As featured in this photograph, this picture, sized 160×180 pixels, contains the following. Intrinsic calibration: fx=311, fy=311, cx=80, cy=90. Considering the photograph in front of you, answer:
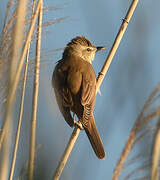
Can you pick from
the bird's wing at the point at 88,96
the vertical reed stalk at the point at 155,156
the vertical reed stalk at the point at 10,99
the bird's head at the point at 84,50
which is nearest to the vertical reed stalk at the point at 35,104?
the vertical reed stalk at the point at 10,99

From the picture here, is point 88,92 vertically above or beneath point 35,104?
above

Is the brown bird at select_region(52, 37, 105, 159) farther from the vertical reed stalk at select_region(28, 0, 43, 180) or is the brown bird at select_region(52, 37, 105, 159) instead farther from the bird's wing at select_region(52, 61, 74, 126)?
the vertical reed stalk at select_region(28, 0, 43, 180)

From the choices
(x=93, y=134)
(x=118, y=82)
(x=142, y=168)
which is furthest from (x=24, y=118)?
(x=93, y=134)

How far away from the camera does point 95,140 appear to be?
3047 mm

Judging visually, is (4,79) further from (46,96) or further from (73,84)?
(73,84)

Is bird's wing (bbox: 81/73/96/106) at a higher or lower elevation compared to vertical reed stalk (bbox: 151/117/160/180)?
higher

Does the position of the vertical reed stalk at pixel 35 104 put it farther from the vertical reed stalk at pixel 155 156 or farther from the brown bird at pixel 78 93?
the brown bird at pixel 78 93

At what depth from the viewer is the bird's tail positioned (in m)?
2.92

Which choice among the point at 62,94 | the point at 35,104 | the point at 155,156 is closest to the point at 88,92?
the point at 62,94

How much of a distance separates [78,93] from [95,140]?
61 centimetres

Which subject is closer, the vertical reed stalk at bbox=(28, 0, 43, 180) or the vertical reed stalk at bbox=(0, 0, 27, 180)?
the vertical reed stalk at bbox=(0, 0, 27, 180)

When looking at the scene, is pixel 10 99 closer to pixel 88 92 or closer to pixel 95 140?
pixel 95 140

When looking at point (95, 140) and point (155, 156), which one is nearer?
point (155, 156)

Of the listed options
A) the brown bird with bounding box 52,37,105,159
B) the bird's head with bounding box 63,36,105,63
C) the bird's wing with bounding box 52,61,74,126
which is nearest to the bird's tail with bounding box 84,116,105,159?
the brown bird with bounding box 52,37,105,159
